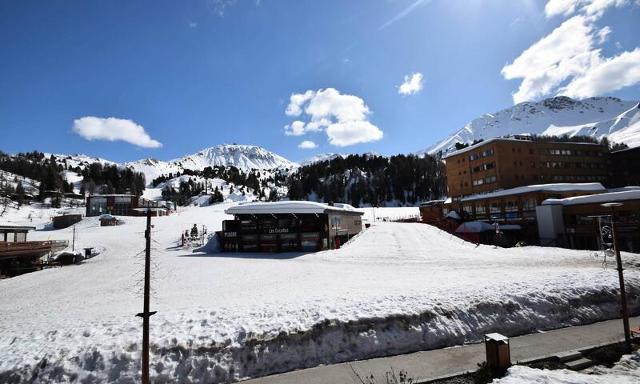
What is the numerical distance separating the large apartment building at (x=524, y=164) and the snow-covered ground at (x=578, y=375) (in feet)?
186

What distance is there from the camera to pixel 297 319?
40.4ft

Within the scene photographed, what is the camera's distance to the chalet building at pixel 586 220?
3251cm

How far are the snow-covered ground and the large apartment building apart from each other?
186 ft

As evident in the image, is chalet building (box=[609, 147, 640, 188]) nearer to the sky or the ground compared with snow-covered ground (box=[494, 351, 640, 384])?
nearer to the sky

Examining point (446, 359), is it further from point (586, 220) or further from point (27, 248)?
point (27, 248)

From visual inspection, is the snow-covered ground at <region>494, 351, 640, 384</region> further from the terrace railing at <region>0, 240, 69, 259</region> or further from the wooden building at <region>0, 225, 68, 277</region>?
the terrace railing at <region>0, 240, 69, 259</region>

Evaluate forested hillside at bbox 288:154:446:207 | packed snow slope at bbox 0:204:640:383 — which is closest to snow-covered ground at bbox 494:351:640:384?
packed snow slope at bbox 0:204:640:383

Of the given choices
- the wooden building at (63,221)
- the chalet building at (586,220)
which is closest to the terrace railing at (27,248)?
the wooden building at (63,221)

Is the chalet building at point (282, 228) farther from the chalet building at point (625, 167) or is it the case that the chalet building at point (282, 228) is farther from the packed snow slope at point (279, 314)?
the chalet building at point (625, 167)

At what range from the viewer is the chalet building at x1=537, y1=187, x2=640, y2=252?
3251 centimetres

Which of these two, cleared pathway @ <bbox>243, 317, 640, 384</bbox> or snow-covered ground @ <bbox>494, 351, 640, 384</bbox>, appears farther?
cleared pathway @ <bbox>243, 317, 640, 384</bbox>

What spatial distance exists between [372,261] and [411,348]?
17.1 metres

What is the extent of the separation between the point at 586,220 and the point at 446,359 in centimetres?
3572

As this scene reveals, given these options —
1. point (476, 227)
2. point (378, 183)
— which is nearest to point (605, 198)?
point (476, 227)
